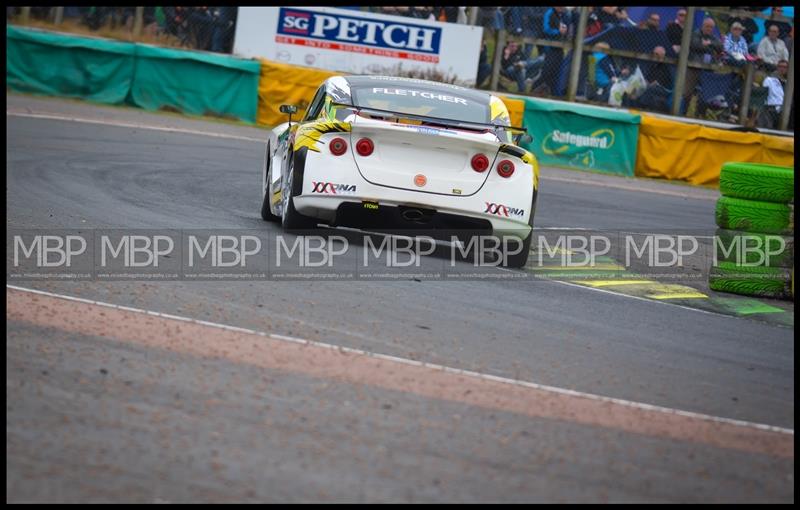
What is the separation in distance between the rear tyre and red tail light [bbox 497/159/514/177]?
1476 millimetres

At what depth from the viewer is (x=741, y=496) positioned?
4395mm

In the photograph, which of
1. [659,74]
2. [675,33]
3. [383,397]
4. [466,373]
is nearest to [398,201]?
[466,373]

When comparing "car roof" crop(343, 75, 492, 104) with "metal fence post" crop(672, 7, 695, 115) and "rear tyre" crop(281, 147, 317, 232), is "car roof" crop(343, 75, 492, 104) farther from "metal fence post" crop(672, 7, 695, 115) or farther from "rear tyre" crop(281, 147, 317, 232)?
"metal fence post" crop(672, 7, 695, 115)

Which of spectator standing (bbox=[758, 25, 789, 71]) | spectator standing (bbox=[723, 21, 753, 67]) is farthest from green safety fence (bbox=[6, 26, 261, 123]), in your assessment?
spectator standing (bbox=[758, 25, 789, 71])

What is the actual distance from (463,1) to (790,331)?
17.2 metres

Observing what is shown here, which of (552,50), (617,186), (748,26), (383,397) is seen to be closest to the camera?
(383,397)

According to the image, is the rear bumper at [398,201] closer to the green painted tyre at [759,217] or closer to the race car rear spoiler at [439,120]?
the race car rear spoiler at [439,120]

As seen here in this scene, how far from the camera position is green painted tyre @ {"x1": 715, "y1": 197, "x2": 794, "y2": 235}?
973cm

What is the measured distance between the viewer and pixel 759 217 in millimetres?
9758

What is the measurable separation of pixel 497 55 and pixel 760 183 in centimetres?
1485

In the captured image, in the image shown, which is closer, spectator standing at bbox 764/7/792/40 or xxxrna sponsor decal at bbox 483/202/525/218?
xxxrna sponsor decal at bbox 483/202/525/218

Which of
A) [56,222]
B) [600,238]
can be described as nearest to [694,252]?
[600,238]

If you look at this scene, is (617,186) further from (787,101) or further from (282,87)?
(282,87)

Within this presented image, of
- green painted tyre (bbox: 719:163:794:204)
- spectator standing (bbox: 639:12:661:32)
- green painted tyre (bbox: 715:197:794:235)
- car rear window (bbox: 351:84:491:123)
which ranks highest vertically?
spectator standing (bbox: 639:12:661:32)
